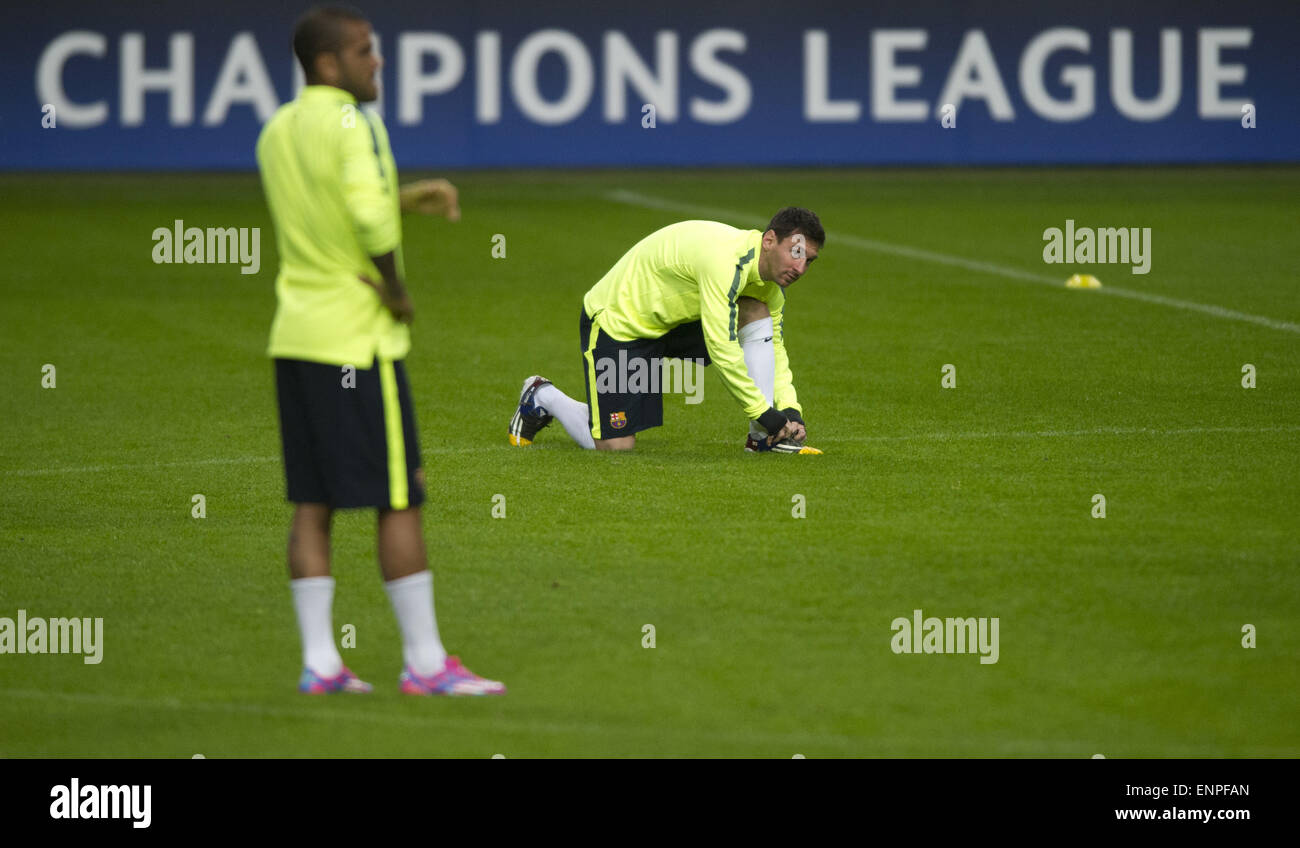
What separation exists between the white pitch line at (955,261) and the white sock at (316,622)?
8714 millimetres

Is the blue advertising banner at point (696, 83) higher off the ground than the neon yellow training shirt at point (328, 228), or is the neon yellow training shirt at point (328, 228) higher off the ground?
the blue advertising banner at point (696, 83)

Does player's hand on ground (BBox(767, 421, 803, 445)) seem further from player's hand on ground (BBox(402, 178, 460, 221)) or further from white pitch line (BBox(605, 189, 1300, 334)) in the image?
white pitch line (BBox(605, 189, 1300, 334))

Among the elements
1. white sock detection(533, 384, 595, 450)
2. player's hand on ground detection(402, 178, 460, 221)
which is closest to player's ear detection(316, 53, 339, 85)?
player's hand on ground detection(402, 178, 460, 221)

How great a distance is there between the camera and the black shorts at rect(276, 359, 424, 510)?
490cm

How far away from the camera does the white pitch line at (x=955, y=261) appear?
12.9 m

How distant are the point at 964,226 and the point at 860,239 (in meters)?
1.40

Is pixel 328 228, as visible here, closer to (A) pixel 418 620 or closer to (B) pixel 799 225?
(A) pixel 418 620

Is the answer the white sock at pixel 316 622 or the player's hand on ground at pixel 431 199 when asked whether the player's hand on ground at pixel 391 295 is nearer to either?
the player's hand on ground at pixel 431 199

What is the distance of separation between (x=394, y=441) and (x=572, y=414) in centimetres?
387

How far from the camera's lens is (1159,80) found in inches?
990

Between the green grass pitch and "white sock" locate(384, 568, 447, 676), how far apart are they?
0.43 feet

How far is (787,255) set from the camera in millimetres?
8117
